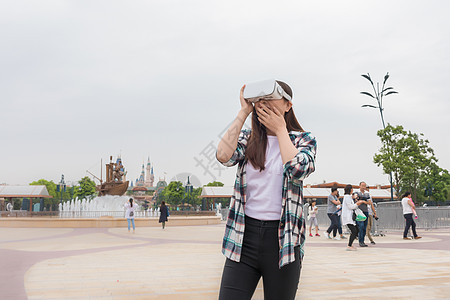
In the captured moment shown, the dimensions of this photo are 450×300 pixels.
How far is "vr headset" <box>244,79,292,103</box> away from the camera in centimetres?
188

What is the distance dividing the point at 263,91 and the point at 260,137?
28 cm

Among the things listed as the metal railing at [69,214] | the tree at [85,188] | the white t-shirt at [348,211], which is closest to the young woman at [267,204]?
the white t-shirt at [348,211]

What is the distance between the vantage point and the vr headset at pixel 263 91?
1879 millimetres

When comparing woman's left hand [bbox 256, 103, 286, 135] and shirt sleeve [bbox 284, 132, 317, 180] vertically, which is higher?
woman's left hand [bbox 256, 103, 286, 135]

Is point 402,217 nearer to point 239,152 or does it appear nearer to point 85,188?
point 239,152

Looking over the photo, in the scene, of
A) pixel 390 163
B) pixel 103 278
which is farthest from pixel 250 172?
pixel 390 163


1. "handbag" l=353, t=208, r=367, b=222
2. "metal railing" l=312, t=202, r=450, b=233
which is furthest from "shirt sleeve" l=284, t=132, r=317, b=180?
"metal railing" l=312, t=202, r=450, b=233

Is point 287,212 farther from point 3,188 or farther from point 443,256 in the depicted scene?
point 3,188

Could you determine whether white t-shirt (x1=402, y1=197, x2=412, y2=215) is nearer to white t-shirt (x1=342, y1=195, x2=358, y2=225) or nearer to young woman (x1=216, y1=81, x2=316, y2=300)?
white t-shirt (x1=342, y1=195, x2=358, y2=225)

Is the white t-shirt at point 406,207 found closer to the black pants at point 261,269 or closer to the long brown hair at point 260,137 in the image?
the long brown hair at point 260,137

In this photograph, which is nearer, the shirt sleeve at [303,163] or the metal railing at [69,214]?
the shirt sleeve at [303,163]

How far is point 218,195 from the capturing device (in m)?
53.3

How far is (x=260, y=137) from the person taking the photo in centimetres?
206

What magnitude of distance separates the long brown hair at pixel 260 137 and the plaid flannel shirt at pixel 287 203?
55 mm
